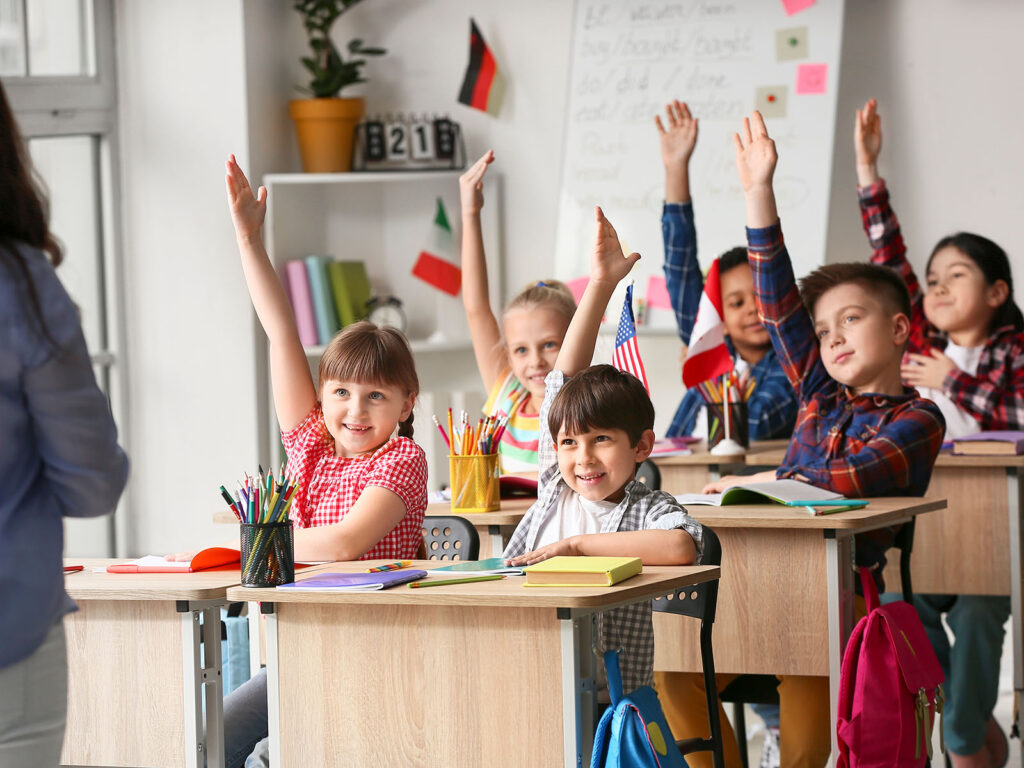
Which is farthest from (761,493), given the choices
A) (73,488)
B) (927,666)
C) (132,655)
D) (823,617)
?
(73,488)

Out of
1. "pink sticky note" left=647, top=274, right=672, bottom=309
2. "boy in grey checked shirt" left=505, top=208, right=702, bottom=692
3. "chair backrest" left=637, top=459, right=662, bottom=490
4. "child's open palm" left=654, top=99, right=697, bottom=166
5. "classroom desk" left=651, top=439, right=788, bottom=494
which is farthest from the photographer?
"pink sticky note" left=647, top=274, right=672, bottom=309

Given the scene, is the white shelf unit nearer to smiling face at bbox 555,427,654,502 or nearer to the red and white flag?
the red and white flag

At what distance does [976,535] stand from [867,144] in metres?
1.34

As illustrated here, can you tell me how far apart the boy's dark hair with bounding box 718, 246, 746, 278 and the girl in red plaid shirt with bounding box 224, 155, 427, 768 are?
1694 millimetres

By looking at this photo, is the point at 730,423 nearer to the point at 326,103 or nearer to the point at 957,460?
the point at 957,460

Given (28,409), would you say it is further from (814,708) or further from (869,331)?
(869,331)

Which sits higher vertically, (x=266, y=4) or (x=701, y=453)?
(x=266, y=4)

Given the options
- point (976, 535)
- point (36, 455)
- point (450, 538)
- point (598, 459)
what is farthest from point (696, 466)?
point (36, 455)

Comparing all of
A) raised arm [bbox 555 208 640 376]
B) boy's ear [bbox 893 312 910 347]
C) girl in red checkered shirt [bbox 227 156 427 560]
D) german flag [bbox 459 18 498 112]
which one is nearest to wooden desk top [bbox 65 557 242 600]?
girl in red checkered shirt [bbox 227 156 427 560]

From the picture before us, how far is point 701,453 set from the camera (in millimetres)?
3729

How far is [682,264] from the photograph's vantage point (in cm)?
415

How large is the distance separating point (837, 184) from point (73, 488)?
379cm

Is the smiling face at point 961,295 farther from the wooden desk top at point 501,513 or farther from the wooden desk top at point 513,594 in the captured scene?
the wooden desk top at point 513,594

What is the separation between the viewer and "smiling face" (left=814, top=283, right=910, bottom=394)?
305 centimetres
